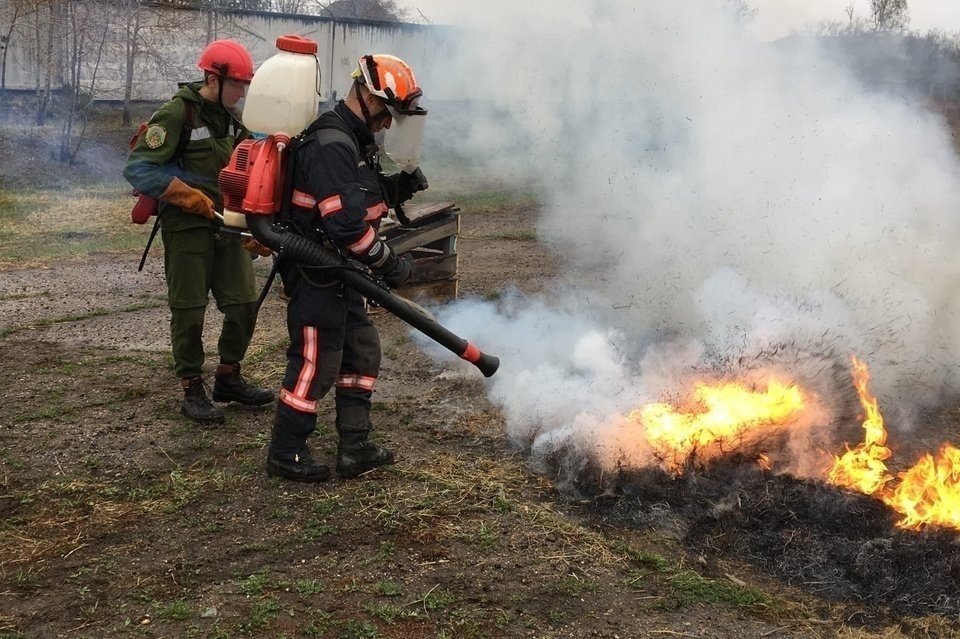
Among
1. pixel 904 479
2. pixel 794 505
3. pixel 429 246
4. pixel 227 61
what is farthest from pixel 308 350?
pixel 429 246

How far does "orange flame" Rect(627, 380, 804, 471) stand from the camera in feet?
13.4

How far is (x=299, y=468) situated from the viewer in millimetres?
4016

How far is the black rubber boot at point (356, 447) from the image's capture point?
162 inches

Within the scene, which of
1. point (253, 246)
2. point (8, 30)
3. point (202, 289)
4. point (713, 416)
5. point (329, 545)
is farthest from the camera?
point (8, 30)

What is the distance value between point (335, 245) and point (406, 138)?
706 millimetres

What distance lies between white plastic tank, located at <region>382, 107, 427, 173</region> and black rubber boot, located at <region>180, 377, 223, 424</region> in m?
1.91

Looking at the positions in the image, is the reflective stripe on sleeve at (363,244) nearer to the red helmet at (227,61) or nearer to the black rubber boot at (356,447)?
the black rubber boot at (356,447)

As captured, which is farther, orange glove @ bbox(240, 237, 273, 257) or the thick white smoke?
the thick white smoke

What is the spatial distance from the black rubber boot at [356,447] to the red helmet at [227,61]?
2.03 meters

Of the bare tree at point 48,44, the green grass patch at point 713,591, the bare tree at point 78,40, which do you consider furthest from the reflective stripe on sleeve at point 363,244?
the bare tree at point 48,44

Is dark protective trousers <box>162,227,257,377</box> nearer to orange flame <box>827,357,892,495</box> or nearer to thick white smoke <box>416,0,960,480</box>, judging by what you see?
thick white smoke <box>416,0,960,480</box>

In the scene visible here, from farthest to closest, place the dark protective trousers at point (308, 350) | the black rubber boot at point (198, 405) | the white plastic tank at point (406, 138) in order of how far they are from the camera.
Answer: the black rubber boot at point (198, 405) < the white plastic tank at point (406, 138) < the dark protective trousers at point (308, 350)

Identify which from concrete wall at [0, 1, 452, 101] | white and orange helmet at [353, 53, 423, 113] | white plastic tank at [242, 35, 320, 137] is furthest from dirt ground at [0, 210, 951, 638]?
concrete wall at [0, 1, 452, 101]

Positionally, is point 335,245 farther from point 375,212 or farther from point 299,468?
point 299,468
